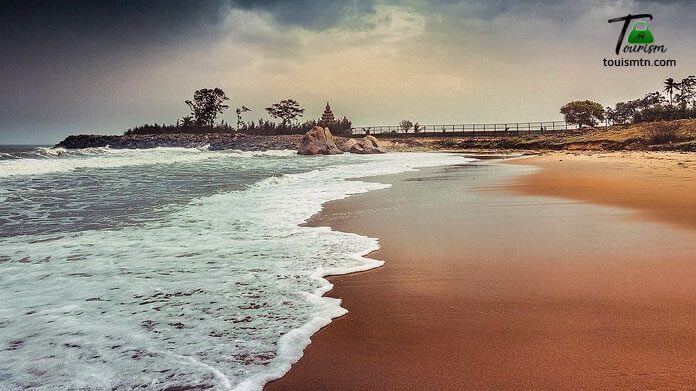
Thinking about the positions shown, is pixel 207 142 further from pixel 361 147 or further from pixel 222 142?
pixel 361 147

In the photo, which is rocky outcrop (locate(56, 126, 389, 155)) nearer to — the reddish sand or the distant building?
the distant building

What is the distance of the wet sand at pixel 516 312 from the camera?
210 cm

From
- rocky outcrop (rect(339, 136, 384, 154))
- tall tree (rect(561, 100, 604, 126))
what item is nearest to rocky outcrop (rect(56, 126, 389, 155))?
rocky outcrop (rect(339, 136, 384, 154))

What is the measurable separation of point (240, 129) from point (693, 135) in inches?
2264

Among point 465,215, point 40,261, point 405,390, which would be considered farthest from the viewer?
point 465,215

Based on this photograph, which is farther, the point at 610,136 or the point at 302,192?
the point at 610,136

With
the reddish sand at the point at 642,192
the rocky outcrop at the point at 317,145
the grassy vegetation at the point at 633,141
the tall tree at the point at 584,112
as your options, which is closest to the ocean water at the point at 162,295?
the reddish sand at the point at 642,192

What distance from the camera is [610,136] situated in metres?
35.2

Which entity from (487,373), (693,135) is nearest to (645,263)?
(487,373)

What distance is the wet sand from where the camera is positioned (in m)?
2.10

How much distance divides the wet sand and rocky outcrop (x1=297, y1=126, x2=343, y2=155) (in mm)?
36399

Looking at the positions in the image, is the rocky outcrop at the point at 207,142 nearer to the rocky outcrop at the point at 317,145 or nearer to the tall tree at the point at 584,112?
the rocky outcrop at the point at 317,145

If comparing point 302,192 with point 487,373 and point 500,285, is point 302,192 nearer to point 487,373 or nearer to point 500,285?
point 500,285

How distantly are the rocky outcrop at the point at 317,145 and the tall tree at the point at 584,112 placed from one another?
3585 centimetres
